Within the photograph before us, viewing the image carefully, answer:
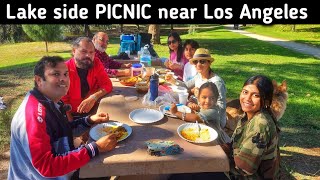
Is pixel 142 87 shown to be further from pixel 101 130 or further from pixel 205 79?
pixel 101 130

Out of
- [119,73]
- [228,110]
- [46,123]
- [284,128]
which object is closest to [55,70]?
[46,123]

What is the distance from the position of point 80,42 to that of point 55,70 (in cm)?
165

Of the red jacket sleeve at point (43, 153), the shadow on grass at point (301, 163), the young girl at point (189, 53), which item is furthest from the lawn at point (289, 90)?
the red jacket sleeve at point (43, 153)

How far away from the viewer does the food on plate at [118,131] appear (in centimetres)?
266

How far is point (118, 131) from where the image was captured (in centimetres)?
275

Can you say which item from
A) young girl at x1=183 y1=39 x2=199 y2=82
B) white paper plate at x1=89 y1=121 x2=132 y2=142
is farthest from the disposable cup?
young girl at x1=183 y1=39 x2=199 y2=82

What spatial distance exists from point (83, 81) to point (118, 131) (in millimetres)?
1865

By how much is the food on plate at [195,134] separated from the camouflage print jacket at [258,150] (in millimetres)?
321

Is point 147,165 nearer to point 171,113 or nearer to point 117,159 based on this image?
point 117,159

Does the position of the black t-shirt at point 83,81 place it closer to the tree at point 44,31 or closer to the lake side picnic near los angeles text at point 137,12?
the lake side picnic near los angeles text at point 137,12

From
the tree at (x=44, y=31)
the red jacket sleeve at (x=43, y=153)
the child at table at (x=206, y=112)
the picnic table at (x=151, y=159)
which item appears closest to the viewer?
the red jacket sleeve at (x=43, y=153)

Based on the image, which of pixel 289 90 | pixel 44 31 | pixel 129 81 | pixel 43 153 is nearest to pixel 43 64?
pixel 43 153

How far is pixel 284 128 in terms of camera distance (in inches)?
233

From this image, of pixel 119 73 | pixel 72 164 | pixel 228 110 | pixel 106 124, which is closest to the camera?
pixel 72 164
